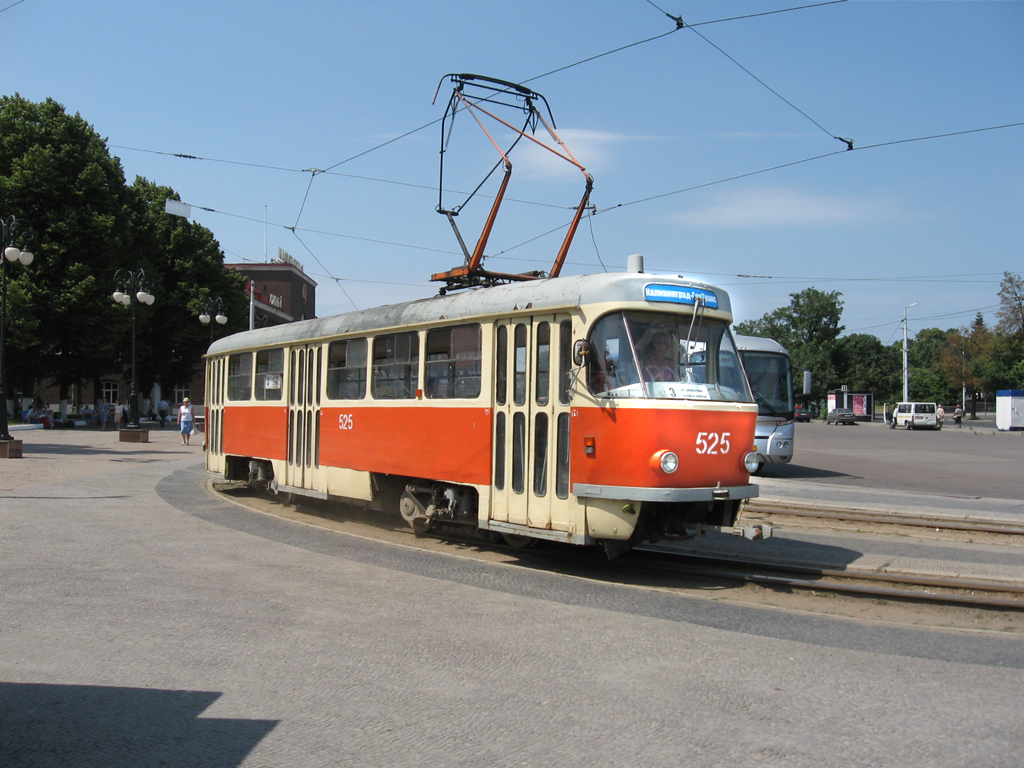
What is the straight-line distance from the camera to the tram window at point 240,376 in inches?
615

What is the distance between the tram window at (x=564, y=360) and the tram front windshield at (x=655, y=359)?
11.8 inches

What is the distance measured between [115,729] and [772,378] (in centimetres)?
2048

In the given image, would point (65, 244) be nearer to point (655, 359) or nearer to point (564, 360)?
point (564, 360)

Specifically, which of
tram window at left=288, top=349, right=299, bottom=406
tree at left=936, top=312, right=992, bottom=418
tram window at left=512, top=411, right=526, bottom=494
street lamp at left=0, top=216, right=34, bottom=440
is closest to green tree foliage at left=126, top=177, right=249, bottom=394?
street lamp at left=0, top=216, right=34, bottom=440

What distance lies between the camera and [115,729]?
4559 millimetres

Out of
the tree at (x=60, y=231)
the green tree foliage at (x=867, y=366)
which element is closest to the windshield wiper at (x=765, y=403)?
the tree at (x=60, y=231)

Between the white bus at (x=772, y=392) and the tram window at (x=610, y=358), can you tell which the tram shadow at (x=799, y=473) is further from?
the tram window at (x=610, y=358)

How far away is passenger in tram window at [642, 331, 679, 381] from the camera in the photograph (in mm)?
8312

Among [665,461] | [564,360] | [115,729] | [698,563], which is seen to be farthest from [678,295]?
[115,729]

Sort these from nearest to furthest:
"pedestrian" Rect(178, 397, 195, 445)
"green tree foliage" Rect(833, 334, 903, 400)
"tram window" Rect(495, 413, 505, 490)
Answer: "tram window" Rect(495, 413, 505, 490) < "pedestrian" Rect(178, 397, 195, 445) < "green tree foliage" Rect(833, 334, 903, 400)

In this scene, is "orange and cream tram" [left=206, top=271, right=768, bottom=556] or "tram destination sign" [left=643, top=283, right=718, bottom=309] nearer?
"orange and cream tram" [left=206, top=271, right=768, bottom=556]

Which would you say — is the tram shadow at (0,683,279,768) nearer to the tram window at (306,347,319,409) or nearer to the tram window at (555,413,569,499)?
the tram window at (555,413,569,499)

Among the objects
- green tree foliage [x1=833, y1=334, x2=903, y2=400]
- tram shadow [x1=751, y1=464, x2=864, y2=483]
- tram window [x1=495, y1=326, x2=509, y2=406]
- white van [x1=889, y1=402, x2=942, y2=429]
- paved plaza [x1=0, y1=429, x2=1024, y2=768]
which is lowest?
tram shadow [x1=751, y1=464, x2=864, y2=483]

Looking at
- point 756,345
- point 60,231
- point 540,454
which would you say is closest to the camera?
point 540,454
